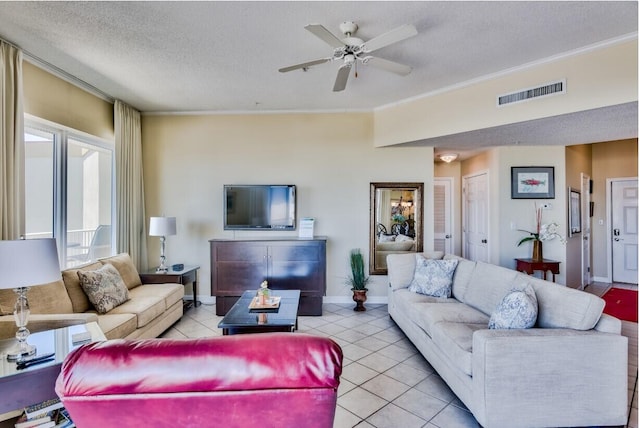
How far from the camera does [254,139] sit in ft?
16.6

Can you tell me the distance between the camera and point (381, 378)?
2.81 meters

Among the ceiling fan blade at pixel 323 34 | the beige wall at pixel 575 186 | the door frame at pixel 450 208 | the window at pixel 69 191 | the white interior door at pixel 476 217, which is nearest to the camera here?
the ceiling fan blade at pixel 323 34

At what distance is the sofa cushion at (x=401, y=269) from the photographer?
13.2ft

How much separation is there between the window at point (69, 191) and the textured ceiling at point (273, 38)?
30.7 inches

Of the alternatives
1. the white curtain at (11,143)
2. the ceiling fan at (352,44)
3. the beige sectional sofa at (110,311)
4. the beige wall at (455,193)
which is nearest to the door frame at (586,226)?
the beige wall at (455,193)

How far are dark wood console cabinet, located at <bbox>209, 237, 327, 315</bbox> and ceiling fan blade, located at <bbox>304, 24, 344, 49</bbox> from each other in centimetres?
260

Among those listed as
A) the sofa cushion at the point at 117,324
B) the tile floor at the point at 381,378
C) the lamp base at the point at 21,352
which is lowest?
the tile floor at the point at 381,378

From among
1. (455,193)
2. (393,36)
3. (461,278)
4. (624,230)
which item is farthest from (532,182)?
(393,36)

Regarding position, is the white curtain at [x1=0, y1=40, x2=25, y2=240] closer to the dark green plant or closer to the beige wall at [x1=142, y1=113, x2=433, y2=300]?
the beige wall at [x1=142, y1=113, x2=433, y2=300]

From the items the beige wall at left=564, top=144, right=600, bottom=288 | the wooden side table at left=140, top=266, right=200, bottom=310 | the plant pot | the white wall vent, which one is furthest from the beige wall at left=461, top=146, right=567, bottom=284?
the wooden side table at left=140, top=266, right=200, bottom=310

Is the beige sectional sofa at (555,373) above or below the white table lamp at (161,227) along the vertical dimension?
below

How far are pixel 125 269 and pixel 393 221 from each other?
3.67 meters

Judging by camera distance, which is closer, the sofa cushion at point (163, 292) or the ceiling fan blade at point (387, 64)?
the ceiling fan blade at point (387, 64)

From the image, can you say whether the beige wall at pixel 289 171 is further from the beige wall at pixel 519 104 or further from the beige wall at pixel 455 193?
the beige wall at pixel 455 193
